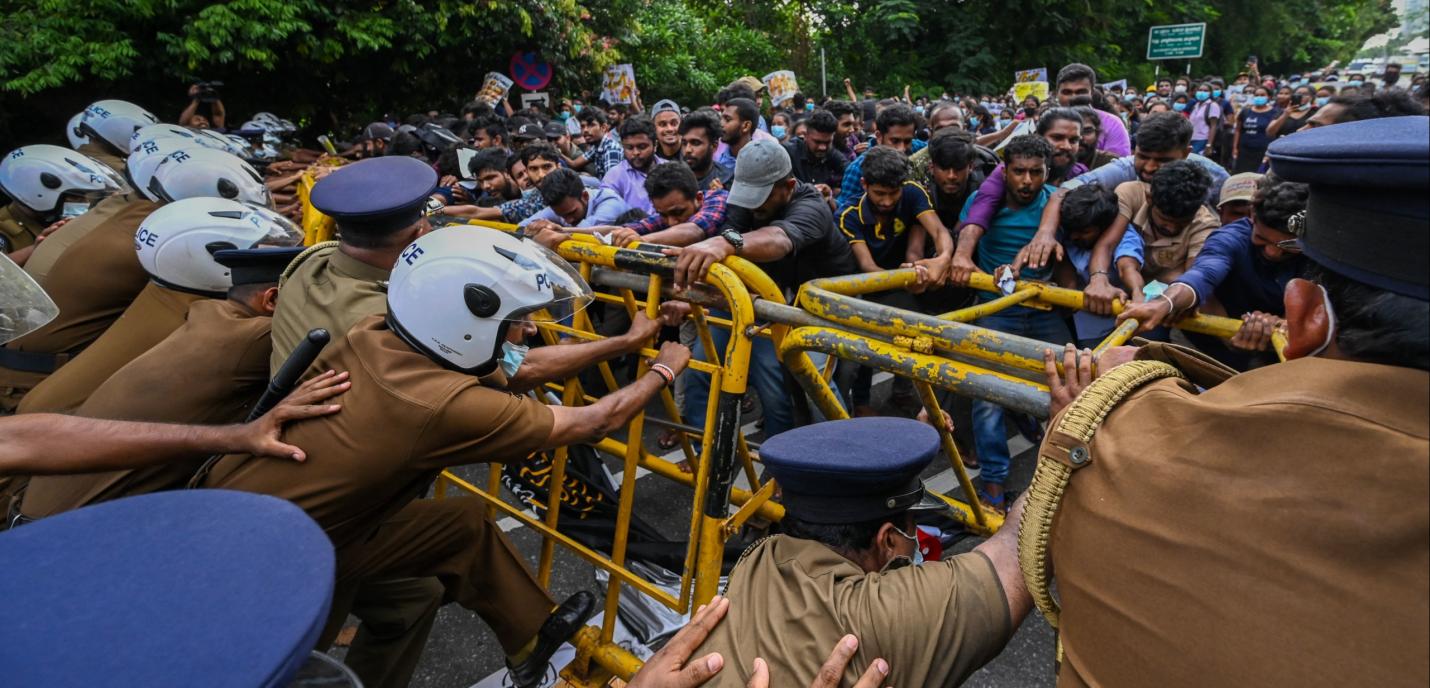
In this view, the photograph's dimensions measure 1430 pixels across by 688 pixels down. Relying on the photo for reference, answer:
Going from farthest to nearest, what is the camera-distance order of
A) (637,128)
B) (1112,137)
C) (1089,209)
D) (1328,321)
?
(637,128), (1112,137), (1089,209), (1328,321)

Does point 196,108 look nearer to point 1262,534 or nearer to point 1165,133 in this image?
point 1165,133

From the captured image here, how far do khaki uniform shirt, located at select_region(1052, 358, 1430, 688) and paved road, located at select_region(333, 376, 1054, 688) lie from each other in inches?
77.7

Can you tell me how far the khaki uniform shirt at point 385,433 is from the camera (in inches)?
81.0

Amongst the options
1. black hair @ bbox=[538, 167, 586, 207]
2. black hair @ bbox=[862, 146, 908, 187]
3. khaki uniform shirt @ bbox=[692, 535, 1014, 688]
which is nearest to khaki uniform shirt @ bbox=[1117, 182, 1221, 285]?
black hair @ bbox=[862, 146, 908, 187]

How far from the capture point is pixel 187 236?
3.04 m

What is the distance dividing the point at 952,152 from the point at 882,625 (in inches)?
130

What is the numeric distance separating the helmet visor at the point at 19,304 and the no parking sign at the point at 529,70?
14027mm

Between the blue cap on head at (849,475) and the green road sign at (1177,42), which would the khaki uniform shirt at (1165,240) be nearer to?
the blue cap on head at (849,475)

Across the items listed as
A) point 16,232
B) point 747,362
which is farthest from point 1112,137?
point 16,232

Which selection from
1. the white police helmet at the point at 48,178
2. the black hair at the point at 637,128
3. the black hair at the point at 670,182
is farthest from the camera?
the black hair at the point at 637,128

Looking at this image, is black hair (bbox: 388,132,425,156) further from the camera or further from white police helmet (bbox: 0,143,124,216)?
white police helmet (bbox: 0,143,124,216)

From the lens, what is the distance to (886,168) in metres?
3.79

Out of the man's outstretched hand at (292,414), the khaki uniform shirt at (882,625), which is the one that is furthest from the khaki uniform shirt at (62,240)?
the khaki uniform shirt at (882,625)

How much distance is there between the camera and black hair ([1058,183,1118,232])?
3336 mm
